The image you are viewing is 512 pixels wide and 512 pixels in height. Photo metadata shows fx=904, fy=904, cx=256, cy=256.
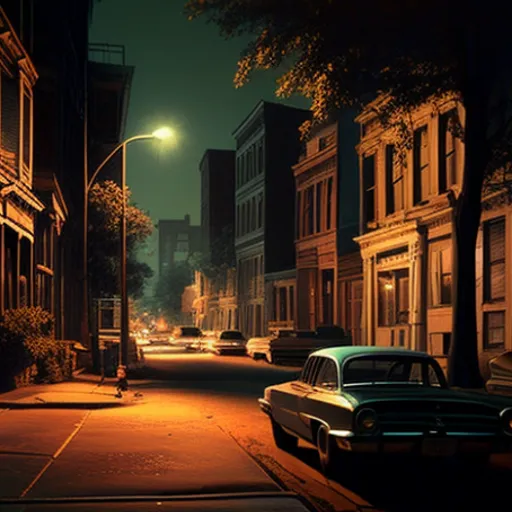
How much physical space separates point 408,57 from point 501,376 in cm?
816

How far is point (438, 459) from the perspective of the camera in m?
9.27

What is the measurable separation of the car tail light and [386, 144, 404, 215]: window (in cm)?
2615

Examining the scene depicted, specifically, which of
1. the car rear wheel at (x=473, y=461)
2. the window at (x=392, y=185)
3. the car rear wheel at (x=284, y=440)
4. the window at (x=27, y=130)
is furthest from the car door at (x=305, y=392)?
the window at (x=392, y=185)

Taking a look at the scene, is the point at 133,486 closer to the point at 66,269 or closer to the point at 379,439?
the point at 379,439

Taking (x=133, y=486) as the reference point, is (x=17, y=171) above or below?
above

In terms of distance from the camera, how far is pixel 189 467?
34.0ft

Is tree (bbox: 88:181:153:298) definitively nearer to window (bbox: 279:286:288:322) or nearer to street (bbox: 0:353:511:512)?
window (bbox: 279:286:288:322)

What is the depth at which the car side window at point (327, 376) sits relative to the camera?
10.4 m

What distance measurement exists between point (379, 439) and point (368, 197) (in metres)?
31.1

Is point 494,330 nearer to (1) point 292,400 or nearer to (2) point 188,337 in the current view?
(1) point 292,400

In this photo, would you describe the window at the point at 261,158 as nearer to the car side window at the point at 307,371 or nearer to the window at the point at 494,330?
the window at the point at 494,330

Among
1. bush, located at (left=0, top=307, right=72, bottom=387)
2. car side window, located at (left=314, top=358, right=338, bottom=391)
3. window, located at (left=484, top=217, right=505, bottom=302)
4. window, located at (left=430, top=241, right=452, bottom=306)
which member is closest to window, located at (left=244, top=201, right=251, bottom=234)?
window, located at (left=430, top=241, right=452, bottom=306)

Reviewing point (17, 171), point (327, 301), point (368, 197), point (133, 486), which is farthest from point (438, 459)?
point (327, 301)

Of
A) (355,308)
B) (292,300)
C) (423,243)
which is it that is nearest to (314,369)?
(423,243)
